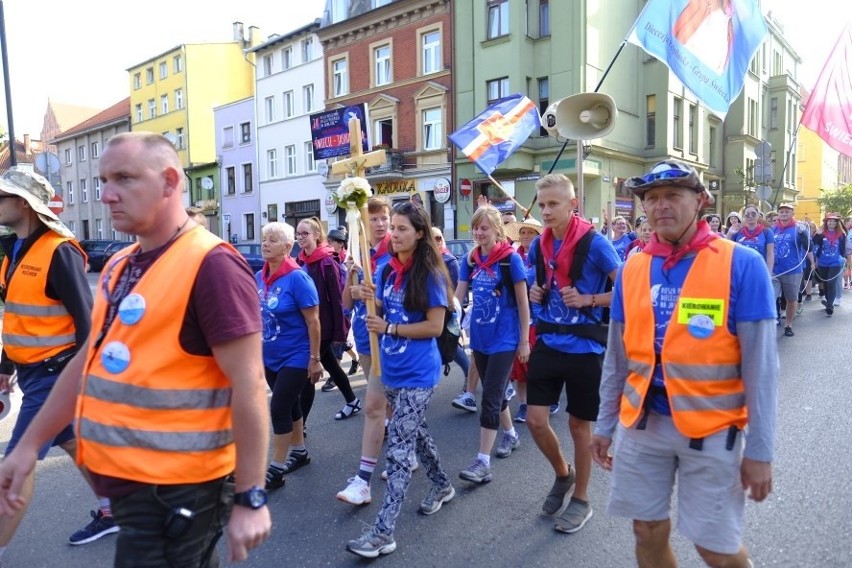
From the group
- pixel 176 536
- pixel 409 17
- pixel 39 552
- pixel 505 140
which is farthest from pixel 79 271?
pixel 409 17

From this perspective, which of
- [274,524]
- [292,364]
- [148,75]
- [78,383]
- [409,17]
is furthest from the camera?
[148,75]

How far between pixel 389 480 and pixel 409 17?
87.7 feet

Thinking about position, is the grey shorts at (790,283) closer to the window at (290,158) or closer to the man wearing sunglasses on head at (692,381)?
the man wearing sunglasses on head at (692,381)

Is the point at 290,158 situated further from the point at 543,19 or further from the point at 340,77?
the point at 543,19

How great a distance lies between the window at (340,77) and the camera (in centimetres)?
3009

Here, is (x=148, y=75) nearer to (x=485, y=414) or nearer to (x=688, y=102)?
(x=688, y=102)

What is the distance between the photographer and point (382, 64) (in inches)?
1122

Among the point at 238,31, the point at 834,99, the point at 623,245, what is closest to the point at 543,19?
the point at 834,99

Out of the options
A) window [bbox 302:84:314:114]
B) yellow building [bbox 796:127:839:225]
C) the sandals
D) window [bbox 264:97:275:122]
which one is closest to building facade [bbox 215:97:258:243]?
window [bbox 264:97:275:122]

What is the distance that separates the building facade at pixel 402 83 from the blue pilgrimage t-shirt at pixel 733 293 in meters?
21.8

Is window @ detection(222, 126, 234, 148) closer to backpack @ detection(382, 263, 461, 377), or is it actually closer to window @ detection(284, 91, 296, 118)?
window @ detection(284, 91, 296, 118)

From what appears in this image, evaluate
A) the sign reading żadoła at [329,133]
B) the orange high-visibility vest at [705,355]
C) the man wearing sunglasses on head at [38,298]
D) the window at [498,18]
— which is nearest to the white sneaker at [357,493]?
the man wearing sunglasses on head at [38,298]

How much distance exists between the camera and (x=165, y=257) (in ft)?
5.97

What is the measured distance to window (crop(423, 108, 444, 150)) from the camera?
86.5ft
